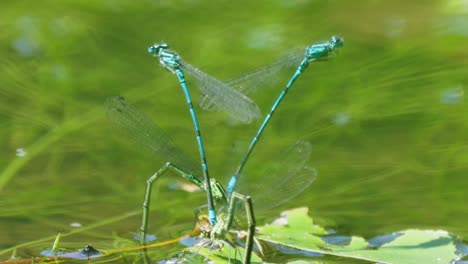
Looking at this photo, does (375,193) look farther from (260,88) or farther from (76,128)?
(76,128)

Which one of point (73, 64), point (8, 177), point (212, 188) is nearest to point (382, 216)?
point (212, 188)

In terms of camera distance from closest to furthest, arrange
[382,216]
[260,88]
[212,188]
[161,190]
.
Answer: [212,188] → [260,88] → [382,216] → [161,190]

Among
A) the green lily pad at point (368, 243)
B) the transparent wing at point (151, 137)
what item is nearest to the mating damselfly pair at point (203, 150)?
the transparent wing at point (151, 137)

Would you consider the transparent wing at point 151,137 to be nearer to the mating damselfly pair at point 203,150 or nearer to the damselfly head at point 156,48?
the mating damselfly pair at point 203,150

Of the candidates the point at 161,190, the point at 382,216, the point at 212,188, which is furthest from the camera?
the point at 161,190

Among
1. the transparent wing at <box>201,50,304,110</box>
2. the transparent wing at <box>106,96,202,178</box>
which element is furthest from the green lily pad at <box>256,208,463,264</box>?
the transparent wing at <box>201,50,304,110</box>

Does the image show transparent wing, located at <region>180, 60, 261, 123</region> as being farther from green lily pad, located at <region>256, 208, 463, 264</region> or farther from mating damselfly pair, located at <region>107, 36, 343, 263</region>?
green lily pad, located at <region>256, 208, 463, 264</region>

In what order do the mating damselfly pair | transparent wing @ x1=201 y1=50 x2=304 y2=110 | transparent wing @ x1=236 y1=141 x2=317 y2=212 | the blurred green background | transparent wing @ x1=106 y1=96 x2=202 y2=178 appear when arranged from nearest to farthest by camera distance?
the mating damselfly pair < transparent wing @ x1=106 y1=96 x2=202 y2=178 < transparent wing @ x1=236 y1=141 x2=317 y2=212 < transparent wing @ x1=201 y1=50 x2=304 y2=110 < the blurred green background
